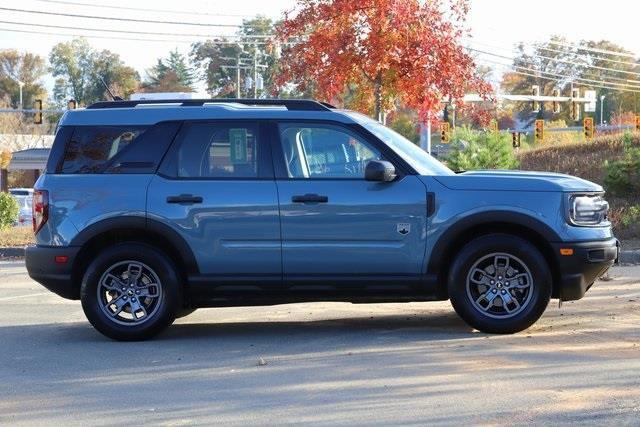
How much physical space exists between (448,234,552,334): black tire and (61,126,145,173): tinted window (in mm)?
2923

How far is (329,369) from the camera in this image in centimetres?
761

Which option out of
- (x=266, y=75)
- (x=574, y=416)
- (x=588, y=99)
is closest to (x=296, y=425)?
(x=574, y=416)

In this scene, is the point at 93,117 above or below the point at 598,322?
above

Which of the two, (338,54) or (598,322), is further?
(338,54)

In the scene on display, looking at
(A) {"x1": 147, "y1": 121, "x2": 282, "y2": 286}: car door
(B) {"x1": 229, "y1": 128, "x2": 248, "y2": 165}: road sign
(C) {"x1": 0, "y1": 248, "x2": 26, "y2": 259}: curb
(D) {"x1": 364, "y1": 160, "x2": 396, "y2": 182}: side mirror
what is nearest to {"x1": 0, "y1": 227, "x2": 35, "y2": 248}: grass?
(C) {"x1": 0, "y1": 248, "x2": 26, "y2": 259}: curb

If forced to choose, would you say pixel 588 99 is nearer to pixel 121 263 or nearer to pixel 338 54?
pixel 338 54

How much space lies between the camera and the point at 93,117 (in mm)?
9102

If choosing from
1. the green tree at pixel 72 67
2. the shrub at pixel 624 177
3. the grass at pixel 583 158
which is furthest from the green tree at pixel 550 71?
the shrub at pixel 624 177

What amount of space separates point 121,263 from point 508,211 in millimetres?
3196

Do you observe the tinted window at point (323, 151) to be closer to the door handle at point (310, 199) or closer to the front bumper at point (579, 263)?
the door handle at point (310, 199)

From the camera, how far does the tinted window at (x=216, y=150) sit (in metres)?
8.92

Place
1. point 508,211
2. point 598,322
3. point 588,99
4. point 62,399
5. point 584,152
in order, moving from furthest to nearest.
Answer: point 588,99 → point 584,152 → point 598,322 → point 508,211 → point 62,399

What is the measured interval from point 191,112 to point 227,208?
928 millimetres

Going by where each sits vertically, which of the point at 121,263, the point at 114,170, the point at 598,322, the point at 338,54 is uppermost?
the point at 338,54
